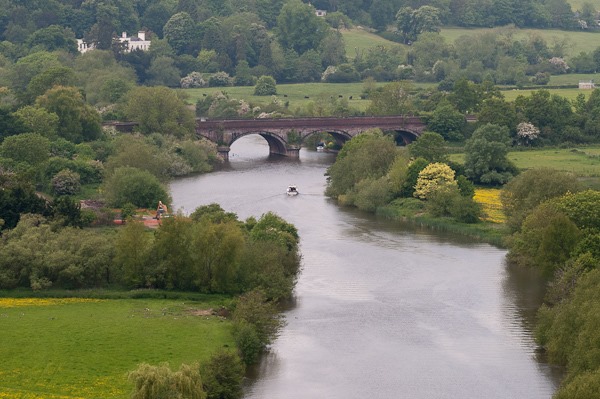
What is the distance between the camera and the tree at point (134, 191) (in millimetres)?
98500

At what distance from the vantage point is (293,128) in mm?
142625

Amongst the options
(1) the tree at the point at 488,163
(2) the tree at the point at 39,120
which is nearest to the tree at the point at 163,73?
(2) the tree at the point at 39,120

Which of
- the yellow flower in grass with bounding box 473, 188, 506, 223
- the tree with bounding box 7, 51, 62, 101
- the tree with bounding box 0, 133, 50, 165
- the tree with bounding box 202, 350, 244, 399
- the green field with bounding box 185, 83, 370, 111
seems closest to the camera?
the tree with bounding box 202, 350, 244, 399

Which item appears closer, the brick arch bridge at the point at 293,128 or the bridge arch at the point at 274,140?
the brick arch bridge at the point at 293,128

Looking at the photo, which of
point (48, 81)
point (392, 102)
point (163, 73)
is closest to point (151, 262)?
point (48, 81)

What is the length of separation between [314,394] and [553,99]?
87042 millimetres

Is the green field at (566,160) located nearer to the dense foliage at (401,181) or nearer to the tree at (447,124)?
the dense foliage at (401,181)

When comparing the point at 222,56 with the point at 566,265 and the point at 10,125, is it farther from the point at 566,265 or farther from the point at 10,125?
the point at 566,265

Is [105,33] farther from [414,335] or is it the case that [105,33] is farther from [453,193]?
[414,335]

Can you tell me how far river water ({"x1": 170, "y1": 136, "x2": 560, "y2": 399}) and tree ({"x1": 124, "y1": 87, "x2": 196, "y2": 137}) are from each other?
2716 centimetres

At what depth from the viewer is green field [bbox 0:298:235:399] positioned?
5988cm

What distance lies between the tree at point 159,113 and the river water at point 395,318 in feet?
89.1

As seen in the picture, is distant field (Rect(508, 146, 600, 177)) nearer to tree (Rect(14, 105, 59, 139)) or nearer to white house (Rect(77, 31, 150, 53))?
tree (Rect(14, 105, 59, 139))

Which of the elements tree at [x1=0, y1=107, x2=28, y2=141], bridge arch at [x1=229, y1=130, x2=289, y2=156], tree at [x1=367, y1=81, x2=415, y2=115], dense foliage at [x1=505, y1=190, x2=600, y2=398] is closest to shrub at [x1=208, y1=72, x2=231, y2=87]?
tree at [x1=367, y1=81, x2=415, y2=115]
